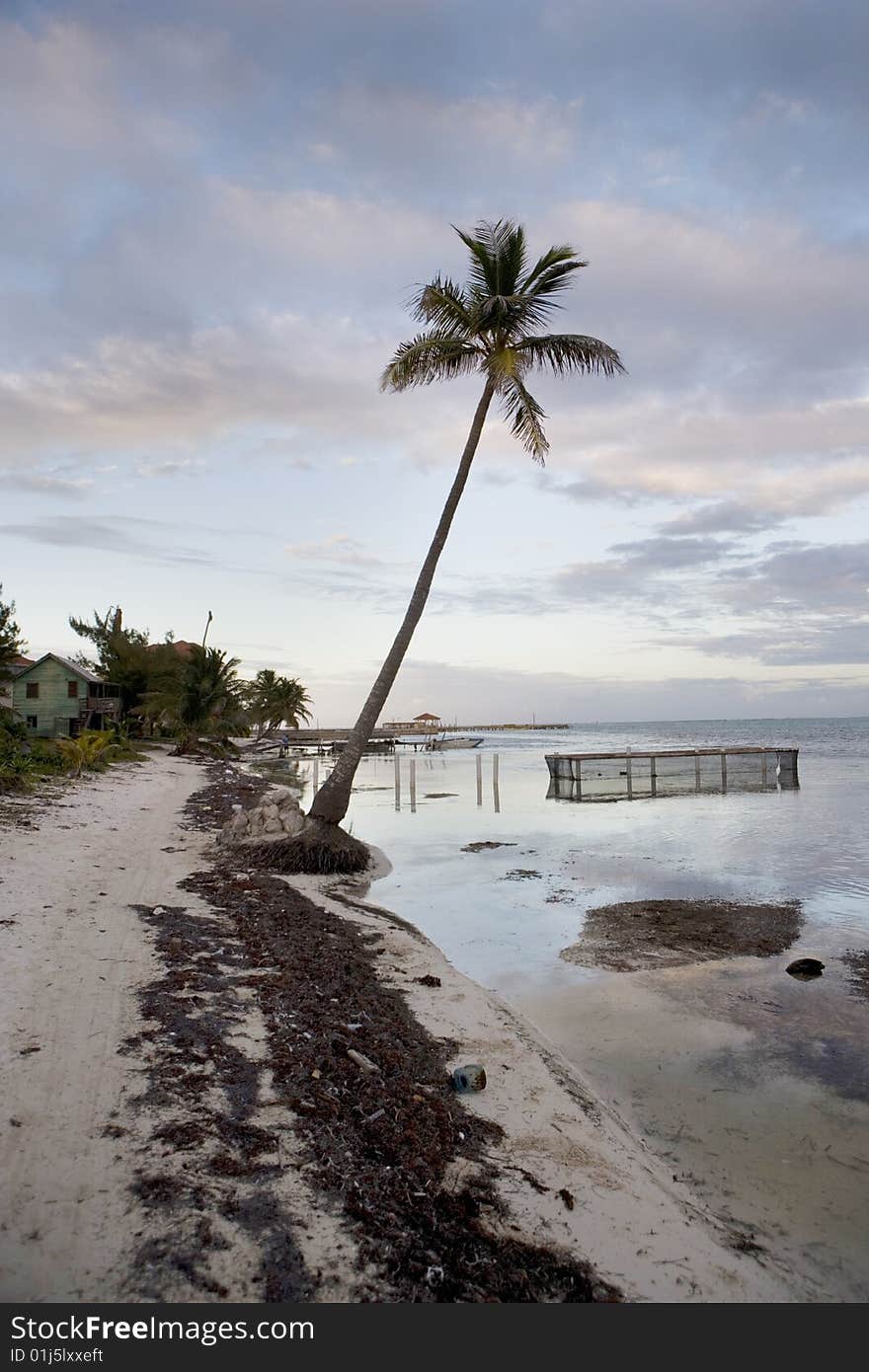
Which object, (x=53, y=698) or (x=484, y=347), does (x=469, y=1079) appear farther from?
(x=53, y=698)

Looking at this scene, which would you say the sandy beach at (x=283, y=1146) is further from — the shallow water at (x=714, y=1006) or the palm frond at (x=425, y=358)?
the palm frond at (x=425, y=358)

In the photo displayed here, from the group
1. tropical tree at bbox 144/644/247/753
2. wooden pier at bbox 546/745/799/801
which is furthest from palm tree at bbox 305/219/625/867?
tropical tree at bbox 144/644/247/753

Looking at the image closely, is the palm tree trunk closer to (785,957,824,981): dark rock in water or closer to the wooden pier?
(785,957,824,981): dark rock in water

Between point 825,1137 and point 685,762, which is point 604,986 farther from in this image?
point 685,762

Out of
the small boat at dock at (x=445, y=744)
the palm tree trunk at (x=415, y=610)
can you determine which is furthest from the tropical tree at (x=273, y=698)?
the palm tree trunk at (x=415, y=610)

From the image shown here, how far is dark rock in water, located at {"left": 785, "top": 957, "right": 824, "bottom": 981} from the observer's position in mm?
8758

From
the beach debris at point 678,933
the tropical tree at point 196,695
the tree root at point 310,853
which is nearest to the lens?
the beach debris at point 678,933

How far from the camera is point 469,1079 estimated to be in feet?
17.2

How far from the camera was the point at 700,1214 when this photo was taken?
13.7ft

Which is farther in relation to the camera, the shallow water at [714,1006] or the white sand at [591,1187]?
the shallow water at [714,1006]

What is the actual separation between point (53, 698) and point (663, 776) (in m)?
38.7

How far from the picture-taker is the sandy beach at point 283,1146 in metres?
3.11

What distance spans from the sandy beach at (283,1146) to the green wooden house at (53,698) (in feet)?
133

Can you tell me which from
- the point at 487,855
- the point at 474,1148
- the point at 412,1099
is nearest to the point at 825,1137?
the point at 474,1148
